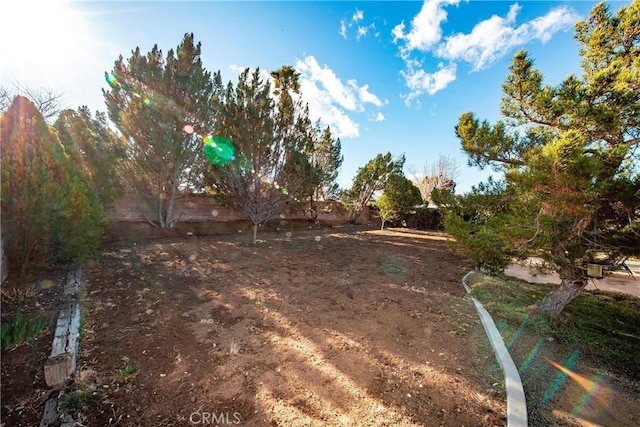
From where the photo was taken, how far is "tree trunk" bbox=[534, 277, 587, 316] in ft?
12.0

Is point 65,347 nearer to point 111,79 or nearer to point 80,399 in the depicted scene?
point 80,399

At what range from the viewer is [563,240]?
3441mm

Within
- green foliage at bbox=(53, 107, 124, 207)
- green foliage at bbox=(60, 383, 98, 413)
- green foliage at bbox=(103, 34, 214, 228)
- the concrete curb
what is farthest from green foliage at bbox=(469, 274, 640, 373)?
green foliage at bbox=(53, 107, 124, 207)

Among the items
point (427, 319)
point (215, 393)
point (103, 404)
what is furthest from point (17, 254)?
point (427, 319)

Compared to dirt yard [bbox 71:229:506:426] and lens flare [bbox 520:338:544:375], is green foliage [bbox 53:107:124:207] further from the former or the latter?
lens flare [bbox 520:338:544:375]

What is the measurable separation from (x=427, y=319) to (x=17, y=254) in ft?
21.5

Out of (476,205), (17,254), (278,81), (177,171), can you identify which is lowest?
(17,254)

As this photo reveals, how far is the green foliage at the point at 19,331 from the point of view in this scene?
2266 millimetres

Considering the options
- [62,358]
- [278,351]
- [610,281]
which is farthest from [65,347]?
[610,281]

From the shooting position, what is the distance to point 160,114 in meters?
8.43

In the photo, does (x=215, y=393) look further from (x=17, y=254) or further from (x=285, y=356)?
(x=17, y=254)

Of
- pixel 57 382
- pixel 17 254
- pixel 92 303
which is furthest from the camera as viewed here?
pixel 17 254

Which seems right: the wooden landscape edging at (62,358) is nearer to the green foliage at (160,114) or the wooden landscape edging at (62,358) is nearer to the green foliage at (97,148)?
the green foliage at (97,148)

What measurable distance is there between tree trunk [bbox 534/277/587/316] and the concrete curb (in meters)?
1.16
